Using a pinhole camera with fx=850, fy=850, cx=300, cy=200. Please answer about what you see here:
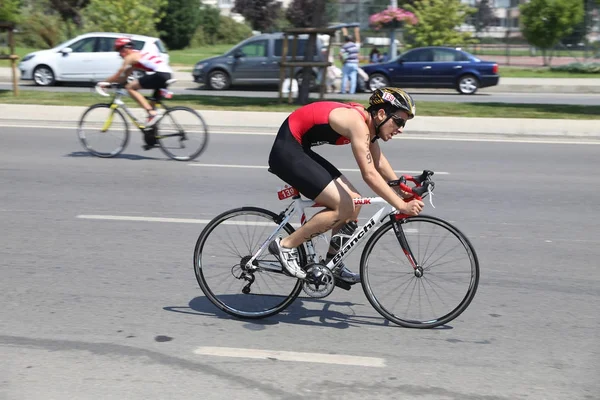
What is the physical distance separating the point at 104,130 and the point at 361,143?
25.1 ft

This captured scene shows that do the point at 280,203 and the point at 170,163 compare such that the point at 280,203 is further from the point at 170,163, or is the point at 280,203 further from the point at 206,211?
the point at 170,163

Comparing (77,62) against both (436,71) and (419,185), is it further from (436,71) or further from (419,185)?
(419,185)

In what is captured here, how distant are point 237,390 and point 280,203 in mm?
4869

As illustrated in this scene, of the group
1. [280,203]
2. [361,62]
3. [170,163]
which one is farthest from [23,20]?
[280,203]

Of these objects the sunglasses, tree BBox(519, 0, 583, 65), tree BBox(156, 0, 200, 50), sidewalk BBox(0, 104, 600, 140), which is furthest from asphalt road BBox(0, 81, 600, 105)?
tree BBox(156, 0, 200, 50)

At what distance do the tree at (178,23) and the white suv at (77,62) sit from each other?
2419cm

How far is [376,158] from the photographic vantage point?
17.7 ft

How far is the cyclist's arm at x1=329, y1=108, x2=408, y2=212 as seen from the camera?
496cm

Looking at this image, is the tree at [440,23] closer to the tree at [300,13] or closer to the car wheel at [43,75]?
the car wheel at [43,75]

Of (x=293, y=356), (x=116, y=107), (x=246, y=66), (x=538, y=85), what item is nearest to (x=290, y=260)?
(x=293, y=356)

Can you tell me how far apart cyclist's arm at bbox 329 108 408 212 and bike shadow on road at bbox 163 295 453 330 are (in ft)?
2.88

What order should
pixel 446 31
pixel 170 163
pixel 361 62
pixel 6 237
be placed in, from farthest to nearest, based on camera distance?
pixel 361 62, pixel 446 31, pixel 170 163, pixel 6 237

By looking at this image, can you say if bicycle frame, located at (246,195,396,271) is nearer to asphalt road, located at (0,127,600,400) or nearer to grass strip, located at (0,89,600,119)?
asphalt road, located at (0,127,600,400)

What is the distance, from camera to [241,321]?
5.53 meters
